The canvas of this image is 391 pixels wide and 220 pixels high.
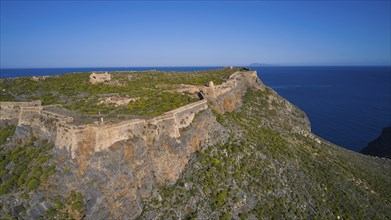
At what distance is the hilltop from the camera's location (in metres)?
28.2

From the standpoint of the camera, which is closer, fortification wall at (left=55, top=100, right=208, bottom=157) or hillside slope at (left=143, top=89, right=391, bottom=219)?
fortification wall at (left=55, top=100, right=208, bottom=157)

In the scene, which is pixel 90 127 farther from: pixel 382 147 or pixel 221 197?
pixel 382 147

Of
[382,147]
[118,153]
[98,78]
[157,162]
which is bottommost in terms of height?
[382,147]

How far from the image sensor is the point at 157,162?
33.6m

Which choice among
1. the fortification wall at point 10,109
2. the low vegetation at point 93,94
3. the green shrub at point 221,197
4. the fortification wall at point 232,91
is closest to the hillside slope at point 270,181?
the green shrub at point 221,197

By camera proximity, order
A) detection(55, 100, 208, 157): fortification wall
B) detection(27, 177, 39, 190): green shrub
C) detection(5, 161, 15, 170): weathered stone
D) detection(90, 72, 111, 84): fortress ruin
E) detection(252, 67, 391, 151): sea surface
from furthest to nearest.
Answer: detection(252, 67, 391, 151): sea surface, detection(90, 72, 111, 84): fortress ruin, detection(5, 161, 15, 170): weathered stone, detection(55, 100, 208, 157): fortification wall, detection(27, 177, 39, 190): green shrub

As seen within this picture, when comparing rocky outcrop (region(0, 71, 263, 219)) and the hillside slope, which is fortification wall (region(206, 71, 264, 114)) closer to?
the hillside slope

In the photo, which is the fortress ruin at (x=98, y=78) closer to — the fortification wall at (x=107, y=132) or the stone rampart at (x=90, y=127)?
the stone rampart at (x=90, y=127)

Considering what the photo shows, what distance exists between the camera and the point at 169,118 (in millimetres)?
36344

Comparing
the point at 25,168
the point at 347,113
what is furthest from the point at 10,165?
the point at 347,113

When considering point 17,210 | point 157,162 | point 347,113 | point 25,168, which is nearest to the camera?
point 17,210

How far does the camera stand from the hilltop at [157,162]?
92.4 ft

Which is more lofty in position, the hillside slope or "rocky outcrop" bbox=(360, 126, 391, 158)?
the hillside slope

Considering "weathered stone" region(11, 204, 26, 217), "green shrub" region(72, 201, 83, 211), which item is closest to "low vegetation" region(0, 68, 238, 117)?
"green shrub" region(72, 201, 83, 211)
